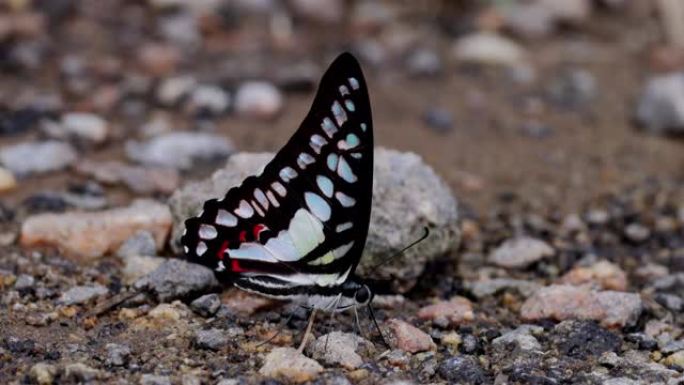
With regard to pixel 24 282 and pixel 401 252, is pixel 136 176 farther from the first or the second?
pixel 401 252

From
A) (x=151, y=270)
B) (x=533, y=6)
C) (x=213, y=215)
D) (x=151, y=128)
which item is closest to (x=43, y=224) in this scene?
→ (x=151, y=270)

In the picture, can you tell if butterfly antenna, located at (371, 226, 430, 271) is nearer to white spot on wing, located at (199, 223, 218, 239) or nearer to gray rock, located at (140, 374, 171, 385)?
white spot on wing, located at (199, 223, 218, 239)

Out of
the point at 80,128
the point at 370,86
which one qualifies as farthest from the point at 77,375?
the point at 370,86

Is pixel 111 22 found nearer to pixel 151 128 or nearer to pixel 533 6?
pixel 151 128

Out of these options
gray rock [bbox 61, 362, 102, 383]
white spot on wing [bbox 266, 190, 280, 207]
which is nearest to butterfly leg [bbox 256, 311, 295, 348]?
white spot on wing [bbox 266, 190, 280, 207]

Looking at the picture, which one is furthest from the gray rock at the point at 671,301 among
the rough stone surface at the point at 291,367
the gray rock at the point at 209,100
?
the gray rock at the point at 209,100

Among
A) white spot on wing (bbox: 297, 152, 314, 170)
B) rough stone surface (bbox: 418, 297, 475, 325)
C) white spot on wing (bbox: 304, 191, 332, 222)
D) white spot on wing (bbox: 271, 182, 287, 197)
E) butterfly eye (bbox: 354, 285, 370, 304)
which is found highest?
white spot on wing (bbox: 297, 152, 314, 170)
